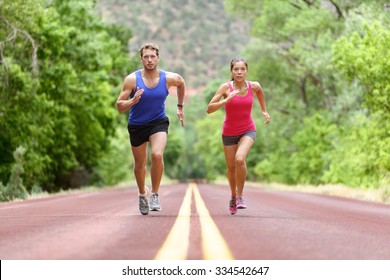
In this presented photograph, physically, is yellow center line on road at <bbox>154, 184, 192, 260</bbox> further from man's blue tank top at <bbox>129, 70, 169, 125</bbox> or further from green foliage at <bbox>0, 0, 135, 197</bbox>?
green foliage at <bbox>0, 0, 135, 197</bbox>

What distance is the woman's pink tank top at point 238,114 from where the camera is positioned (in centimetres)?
1025

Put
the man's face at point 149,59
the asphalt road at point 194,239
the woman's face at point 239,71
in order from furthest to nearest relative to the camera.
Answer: the woman's face at point 239,71 → the man's face at point 149,59 → the asphalt road at point 194,239

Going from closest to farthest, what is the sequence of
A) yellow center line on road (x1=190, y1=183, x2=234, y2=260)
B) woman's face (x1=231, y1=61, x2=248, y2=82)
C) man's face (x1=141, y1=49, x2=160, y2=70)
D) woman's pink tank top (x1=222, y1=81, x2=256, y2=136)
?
yellow center line on road (x1=190, y1=183, x2=234, y2=260), man's face (x1=141, y1=49, x2=160, y2=70), woman's face (x1=231, y1=61, x2=248, y2=82), woman's pink tank top (x1=222, y1=81, x2=256, y2=136)

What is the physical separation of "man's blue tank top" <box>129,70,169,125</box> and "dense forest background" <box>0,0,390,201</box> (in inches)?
390

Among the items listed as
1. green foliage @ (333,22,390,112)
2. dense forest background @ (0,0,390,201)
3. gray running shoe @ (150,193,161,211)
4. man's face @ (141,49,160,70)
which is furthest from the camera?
dense forest background @ (0,0,390,201)

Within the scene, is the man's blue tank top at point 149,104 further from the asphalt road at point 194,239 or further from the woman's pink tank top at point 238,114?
the asphalt road at point 194,239

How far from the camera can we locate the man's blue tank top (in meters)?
9.62

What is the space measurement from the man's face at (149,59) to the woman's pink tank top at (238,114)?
4.19 feet

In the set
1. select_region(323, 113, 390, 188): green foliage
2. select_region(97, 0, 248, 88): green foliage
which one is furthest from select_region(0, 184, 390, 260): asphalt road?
select_region(97, 0, 248, 88): green foliage

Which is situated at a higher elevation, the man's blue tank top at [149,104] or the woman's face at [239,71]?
the woman's face at [239,71]

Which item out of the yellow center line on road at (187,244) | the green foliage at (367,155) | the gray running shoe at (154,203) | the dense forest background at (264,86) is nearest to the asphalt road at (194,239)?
the yellow center line on road at (187,244)
